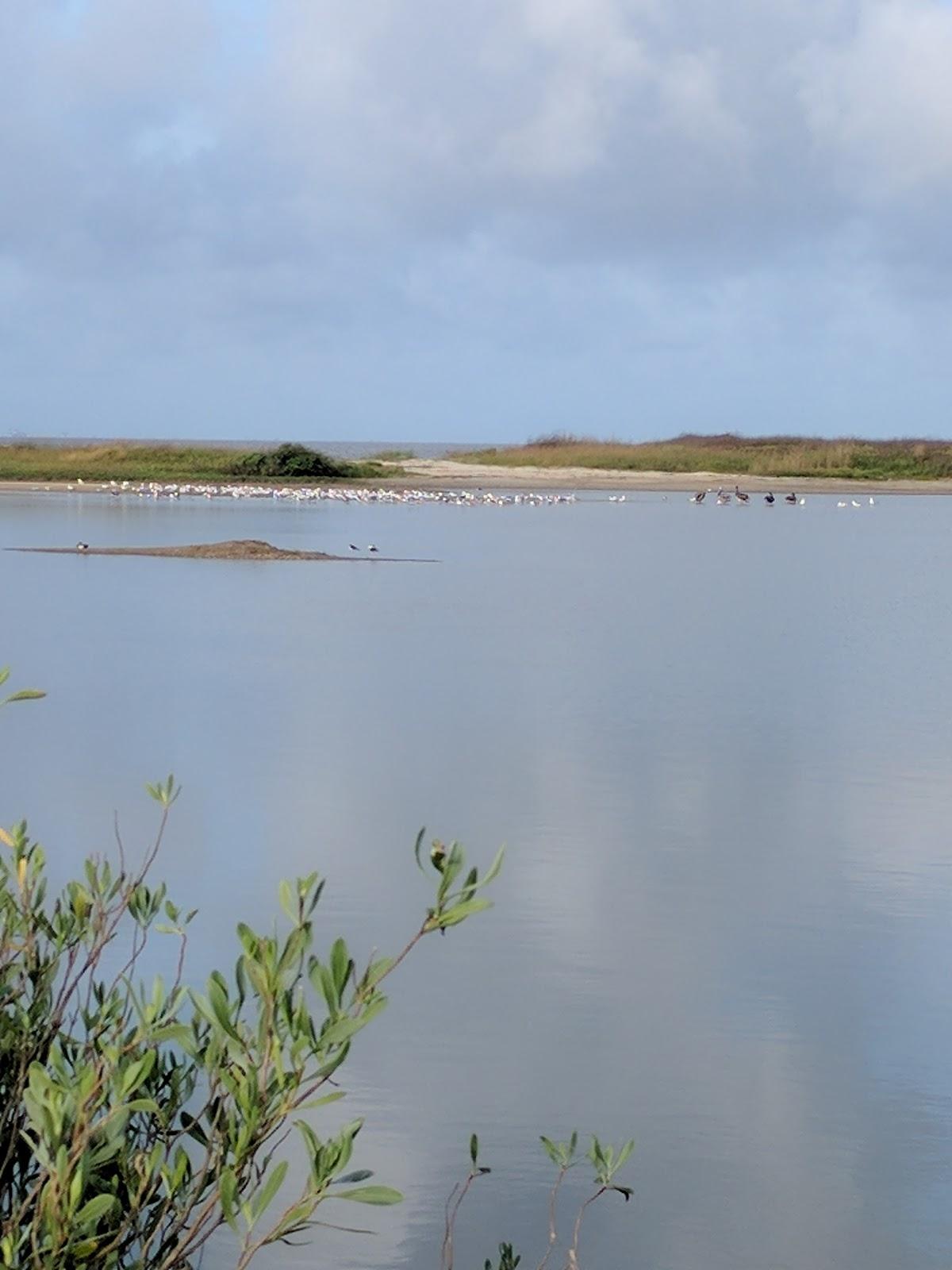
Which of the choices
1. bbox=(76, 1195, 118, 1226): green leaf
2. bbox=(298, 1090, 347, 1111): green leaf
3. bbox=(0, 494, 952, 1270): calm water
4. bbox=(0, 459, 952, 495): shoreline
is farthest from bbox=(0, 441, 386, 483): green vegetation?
bbox=(76, 1195, 118, 1226): green leaf

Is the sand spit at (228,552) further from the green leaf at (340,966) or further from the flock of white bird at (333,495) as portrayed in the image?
the green leaf at (340,966)

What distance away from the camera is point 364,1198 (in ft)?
6.82

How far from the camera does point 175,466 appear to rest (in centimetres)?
5112

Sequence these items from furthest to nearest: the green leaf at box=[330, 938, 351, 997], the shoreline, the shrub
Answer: the shoreline
the shrub
the green leaf at box=[330, 938, 351, 997]

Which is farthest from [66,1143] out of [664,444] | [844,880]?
[664,444]

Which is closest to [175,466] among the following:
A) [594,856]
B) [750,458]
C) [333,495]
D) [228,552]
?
[333,495]

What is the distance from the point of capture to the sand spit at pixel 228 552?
22.5 meters

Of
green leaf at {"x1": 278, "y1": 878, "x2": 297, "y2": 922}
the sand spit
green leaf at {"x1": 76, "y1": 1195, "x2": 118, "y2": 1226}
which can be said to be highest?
green leaf at {"x1": 278, "y1": 878, "x2": 297, "y2": 922}

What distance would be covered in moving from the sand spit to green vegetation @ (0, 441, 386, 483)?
78.7 ft

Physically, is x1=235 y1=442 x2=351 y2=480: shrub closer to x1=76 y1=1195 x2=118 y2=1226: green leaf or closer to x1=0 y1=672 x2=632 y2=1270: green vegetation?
x1=0 y1=672 x2=632 y2=1270: green vegetation

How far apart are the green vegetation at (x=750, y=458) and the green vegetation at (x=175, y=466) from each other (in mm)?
7312

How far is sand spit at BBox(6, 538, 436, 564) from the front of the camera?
22.5 m

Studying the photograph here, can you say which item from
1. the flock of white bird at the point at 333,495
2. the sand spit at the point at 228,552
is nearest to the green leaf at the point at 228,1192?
the sand spit at the point at 228,552

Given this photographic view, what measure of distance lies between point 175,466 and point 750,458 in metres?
17.9
